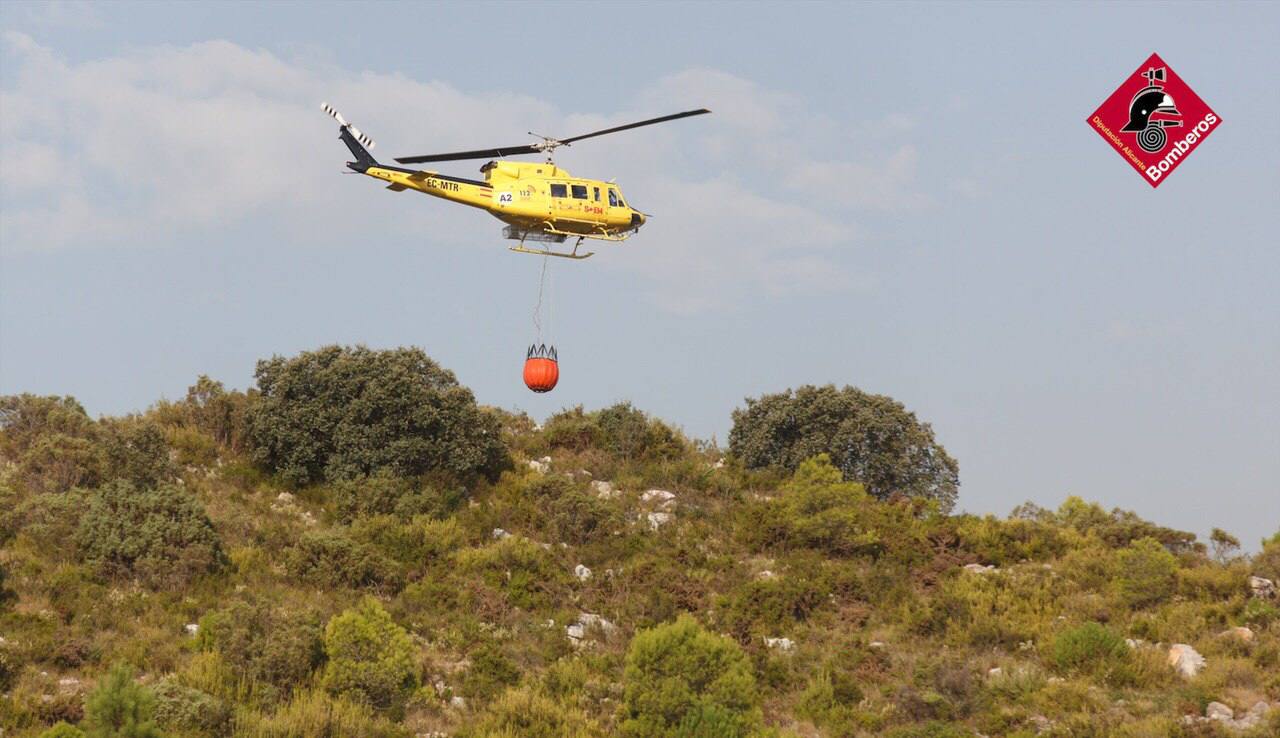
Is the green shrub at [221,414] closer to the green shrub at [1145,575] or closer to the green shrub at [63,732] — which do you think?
the green shrub at [63,732]

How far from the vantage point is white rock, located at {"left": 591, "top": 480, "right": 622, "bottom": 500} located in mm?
38250

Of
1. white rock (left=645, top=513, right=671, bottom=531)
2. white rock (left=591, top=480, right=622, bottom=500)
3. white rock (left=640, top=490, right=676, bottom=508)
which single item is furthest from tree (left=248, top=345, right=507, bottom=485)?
white rock (left=645, top=513, right=671, bottom=531)

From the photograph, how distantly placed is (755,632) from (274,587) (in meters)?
11.1

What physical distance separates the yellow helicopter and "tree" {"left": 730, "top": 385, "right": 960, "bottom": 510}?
9035 mm

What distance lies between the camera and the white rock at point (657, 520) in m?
36.7

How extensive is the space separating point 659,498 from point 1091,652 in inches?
545

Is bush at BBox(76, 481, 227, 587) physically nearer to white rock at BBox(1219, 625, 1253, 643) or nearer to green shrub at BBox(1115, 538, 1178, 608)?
green shrub at BBox(1115, 538, 1178, 608)

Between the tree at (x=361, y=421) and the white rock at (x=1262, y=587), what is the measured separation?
804 inches

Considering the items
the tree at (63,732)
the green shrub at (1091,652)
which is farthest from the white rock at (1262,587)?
the tree at (63,732)

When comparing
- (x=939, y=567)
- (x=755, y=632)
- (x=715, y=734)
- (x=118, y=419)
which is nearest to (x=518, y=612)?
(x=755, y=632)

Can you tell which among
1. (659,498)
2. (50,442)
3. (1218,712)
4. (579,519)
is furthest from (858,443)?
(50,442)

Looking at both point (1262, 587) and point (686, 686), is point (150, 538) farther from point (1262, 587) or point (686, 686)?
point (1262, 587)

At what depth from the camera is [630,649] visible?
2794 centimetres

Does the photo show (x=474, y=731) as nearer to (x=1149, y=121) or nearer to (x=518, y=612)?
(x=518, y=612)
